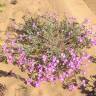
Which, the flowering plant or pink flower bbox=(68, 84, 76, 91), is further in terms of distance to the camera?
the flowering plant

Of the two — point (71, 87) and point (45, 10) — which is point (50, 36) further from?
point (45, 10)

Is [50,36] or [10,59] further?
[50,36]

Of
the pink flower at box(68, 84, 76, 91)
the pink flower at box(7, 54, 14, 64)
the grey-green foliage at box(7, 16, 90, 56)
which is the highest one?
the grey-green foliage at box(7, 16, 90, 56)

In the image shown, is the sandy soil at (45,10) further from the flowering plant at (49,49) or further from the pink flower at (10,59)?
the flowering plant at (49,49)

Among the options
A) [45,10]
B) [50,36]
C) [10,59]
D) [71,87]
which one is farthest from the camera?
[45,10]

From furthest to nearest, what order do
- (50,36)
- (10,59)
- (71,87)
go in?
(50,36) → (10,59) → (71,87)

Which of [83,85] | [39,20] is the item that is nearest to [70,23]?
[39,20]

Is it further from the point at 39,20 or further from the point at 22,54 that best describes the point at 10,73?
the point at 39,20

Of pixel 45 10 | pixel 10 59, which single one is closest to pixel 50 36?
pixel 10 59

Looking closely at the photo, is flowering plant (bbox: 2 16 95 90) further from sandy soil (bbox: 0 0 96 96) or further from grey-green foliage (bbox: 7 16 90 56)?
sandy soil (bbox: 0 0 96 96)

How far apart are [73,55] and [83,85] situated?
2.02 ft

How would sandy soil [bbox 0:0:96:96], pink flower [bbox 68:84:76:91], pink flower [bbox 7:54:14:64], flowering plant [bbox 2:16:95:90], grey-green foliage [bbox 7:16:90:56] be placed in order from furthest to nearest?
1. sandy soil [bbox 0:0:96:96]
2. grey-green foliage [bbox 7:16:90:56]
3. pink flower [bbox 7:54:14:64]
4. flowering plant [bbox 2:16:95:90]
5. pink flower [bbox 68:84:76:91]

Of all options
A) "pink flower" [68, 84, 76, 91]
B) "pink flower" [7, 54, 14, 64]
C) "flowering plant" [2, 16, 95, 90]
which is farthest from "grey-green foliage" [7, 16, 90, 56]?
"pink flower" [68, 84, 76, 91]

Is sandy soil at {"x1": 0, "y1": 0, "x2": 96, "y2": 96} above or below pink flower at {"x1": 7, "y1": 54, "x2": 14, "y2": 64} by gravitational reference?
above
